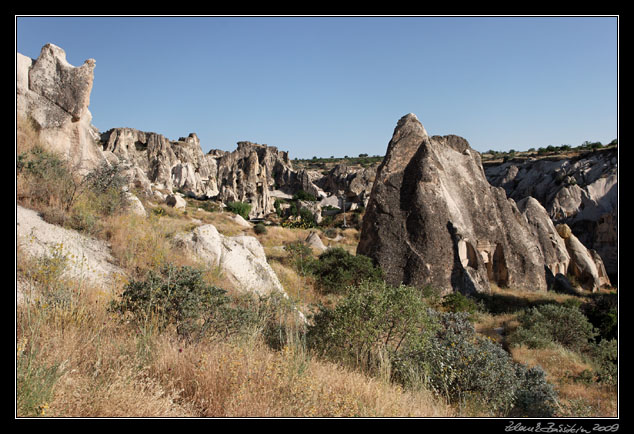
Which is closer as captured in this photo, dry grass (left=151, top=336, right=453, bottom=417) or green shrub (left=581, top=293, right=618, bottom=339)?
dry grass (left=151, top=336, right=453, bottom=417)

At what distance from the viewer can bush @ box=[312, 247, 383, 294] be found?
10.1m

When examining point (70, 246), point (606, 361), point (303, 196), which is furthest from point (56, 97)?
point (303, 196)

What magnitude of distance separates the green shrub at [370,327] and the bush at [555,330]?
431 centimetres

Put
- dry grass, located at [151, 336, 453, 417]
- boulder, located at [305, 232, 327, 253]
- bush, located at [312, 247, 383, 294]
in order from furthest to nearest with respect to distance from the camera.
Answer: boulder, located at [305, 232, 327, 253] → bush, located at [312, 247, 383, 294] → dry grass, located at [151, 336, 453, 417]

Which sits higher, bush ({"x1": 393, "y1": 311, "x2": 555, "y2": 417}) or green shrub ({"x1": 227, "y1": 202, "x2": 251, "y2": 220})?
green shrub ({"x1": 227, "y1": 202, "x2": 251, "y2": 220})

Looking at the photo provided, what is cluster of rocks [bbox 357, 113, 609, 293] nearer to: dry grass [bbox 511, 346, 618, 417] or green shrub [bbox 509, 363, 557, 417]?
dry grass [bbox 511, 346, 618, 417]

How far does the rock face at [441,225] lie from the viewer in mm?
10773

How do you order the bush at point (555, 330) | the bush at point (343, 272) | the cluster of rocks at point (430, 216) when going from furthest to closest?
the bush at point (343, 272), the cluster of rocks at point (430, 216), the bush at point (555, 330)

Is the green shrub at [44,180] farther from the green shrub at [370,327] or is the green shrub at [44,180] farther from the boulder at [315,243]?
the boulder at [315,243]

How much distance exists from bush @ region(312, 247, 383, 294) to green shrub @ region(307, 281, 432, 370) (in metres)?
5.50

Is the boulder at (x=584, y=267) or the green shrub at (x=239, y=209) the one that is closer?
the boulder at (x=584, y=267)

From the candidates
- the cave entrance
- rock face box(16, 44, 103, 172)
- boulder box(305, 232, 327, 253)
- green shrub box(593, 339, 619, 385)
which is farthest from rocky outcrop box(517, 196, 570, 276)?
rock face box(16, 44, 103, 172)

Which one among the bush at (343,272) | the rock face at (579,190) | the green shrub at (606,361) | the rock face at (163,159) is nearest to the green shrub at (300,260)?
the bush at (343,272)

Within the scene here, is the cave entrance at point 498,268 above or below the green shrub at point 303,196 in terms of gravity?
below
